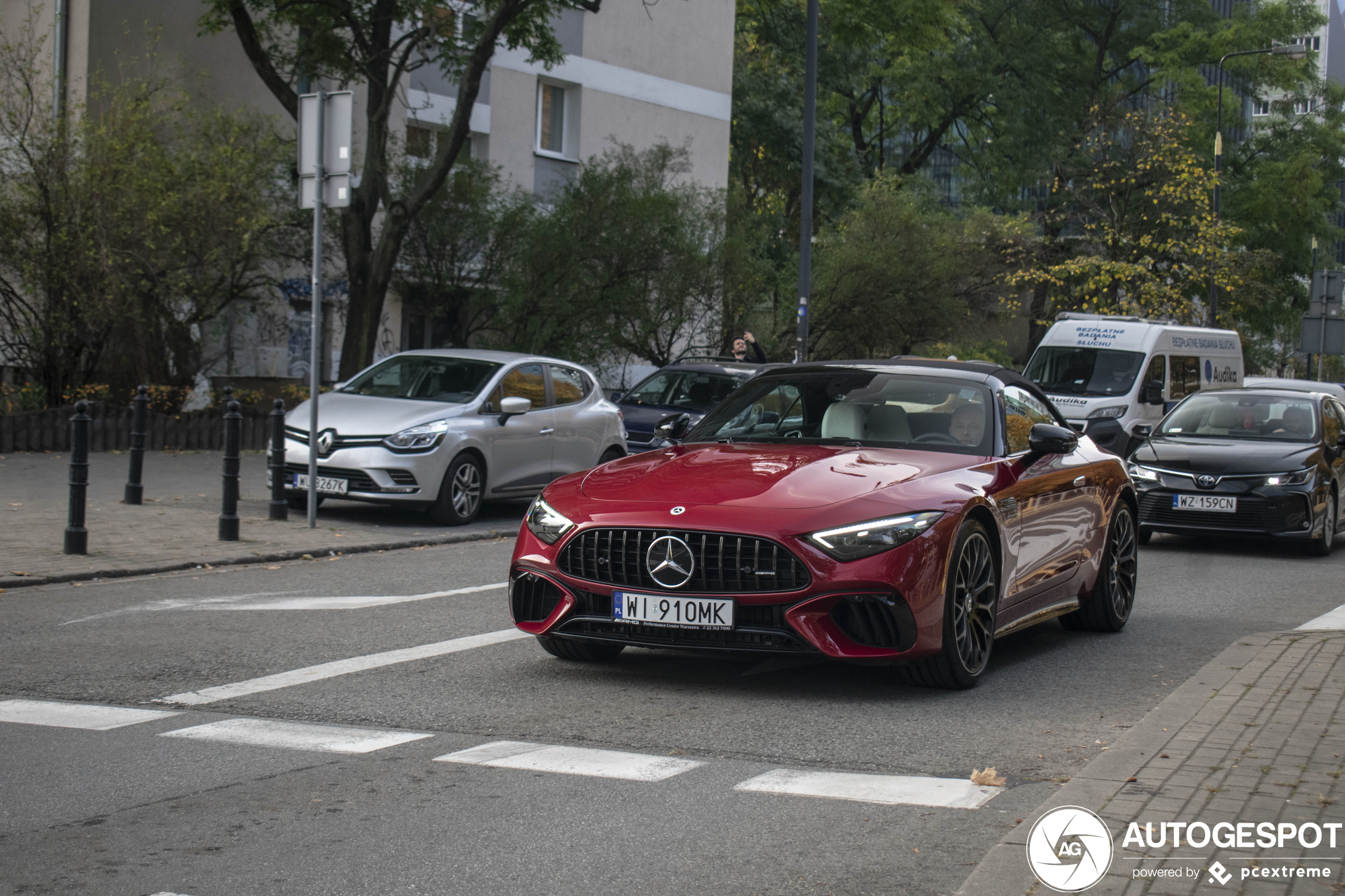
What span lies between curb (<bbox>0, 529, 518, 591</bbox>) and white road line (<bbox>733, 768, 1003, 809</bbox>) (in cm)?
612

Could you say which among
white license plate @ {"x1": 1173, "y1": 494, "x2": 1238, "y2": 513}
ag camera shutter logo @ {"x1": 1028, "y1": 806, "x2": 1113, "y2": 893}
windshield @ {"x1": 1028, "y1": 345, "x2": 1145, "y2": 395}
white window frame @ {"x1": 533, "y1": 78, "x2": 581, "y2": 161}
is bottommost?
ag camera shutter logo @ {"x1": 1028, "y1": 806, "x2": 1113, "y2": 893}

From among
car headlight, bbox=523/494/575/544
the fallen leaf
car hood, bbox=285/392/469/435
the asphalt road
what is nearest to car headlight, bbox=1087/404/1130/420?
car hood, bbox=285/392/469/435

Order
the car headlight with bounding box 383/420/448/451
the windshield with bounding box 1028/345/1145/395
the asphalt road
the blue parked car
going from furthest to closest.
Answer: the windshield with bounding box 1028/345/1145/395 < the blue parked car < the car headlight with bounding box 383/420/448/451 < the asphalt road

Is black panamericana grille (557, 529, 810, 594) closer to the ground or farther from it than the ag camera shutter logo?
farther from it

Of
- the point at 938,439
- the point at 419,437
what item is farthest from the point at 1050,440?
the point at 419,437

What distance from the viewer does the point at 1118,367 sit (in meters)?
24.4

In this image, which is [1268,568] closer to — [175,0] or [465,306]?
[465,306]

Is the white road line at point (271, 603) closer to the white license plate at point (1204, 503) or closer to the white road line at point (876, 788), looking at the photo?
the white road line at point (876, 788)

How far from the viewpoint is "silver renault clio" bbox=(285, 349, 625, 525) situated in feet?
45.6

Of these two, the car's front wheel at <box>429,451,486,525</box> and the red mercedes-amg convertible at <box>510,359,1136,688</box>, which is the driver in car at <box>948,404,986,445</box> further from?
the car's front wheel at <box>429,451,486,525</box>

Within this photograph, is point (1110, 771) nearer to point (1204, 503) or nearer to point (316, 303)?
point (316, 303)

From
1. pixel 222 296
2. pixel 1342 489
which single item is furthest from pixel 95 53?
pixel 1342 489

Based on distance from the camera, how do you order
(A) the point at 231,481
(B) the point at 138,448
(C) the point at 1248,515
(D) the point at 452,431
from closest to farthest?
(A) the point at 231,481
(B) the point at 138,448
(C) the point at 1248,515
(D) the point at 452,431

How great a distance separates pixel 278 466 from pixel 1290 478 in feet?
29.4
